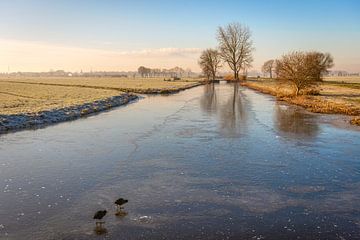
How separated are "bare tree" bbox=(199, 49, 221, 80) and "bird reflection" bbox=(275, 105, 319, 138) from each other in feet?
279

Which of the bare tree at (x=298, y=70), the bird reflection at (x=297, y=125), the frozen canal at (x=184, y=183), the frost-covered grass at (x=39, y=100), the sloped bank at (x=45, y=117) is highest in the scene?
the bare tree at (x=298, y=70)

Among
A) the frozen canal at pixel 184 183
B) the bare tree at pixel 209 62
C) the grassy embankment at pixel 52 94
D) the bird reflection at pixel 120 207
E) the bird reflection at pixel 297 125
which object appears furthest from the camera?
the bare tree at pixel 209 62

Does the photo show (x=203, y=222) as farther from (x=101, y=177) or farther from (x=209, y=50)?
(x=209, y=50)

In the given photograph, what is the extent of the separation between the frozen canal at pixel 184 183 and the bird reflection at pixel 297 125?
0.73ft

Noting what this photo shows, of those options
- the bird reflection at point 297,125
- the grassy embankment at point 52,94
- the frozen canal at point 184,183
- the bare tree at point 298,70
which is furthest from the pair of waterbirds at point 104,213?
the bare tree at point 298,70

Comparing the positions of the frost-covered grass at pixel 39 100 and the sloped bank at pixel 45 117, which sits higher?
the frost-covered grass at pixel 39 100

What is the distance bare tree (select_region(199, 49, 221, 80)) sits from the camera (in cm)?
11081

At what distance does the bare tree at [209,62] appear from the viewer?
4363 inches

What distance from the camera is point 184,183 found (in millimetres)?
10375

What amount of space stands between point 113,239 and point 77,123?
1715 centimetres

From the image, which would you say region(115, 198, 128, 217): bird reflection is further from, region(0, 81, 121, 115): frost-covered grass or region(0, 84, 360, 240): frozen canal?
region(0, 81, 121, 115): frost-covered grass

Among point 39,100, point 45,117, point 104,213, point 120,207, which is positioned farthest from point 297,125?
point 39,100

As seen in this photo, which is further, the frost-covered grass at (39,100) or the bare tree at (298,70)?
the bare tree at (298,70)

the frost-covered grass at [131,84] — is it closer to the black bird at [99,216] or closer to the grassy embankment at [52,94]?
the grassy embankment at [52,94]
